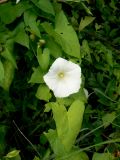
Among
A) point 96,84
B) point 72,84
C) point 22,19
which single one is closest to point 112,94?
point 96,84

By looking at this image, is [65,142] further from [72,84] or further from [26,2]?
[26,2]

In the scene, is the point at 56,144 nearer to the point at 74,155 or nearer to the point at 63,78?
the point at 74,155

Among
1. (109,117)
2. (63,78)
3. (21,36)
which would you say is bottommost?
(109,117)

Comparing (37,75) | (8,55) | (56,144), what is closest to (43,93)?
(37,75)

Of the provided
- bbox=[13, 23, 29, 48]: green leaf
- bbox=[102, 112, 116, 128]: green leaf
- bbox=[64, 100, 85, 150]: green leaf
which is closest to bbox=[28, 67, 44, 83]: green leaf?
bbox=[13, 23, 29, 48]: green leaf

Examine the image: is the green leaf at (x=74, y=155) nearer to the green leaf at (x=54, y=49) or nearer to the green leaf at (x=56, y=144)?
the green leaf at (x=56, y=144)

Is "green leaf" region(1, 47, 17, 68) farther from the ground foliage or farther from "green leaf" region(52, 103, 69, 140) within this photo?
"green leaf" region(52, 103, 69, 140)
